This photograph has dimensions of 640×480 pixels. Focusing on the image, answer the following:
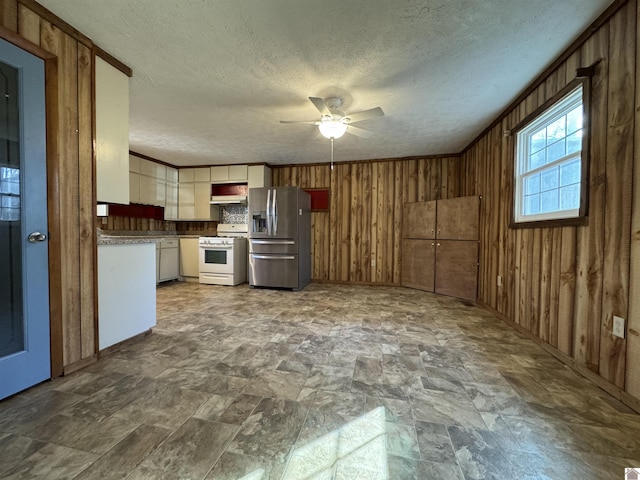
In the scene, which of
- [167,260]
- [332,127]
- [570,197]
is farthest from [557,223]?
[167,260]

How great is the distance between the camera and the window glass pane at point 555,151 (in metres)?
2.14

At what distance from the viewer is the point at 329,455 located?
3.58 ft

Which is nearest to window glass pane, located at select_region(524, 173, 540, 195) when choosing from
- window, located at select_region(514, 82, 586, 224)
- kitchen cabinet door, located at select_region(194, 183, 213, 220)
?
window, located at select_region(514, 82, 586, 224)

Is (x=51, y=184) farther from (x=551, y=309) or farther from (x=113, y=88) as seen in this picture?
(x=551, y=309)

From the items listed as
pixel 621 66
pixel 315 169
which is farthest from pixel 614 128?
pixel 315 169

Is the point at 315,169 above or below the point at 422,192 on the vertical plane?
above

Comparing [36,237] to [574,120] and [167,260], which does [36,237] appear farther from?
[574,120]

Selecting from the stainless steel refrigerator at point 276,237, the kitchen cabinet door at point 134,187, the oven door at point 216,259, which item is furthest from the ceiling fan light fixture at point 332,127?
the kitchen cabinet door at point 134,187

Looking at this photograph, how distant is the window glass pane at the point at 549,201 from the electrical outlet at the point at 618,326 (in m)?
1.03

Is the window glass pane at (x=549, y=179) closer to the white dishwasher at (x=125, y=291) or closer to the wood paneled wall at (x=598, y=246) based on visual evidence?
the wood paneled wall at (x=598, y=246)

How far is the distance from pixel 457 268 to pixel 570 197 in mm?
2029

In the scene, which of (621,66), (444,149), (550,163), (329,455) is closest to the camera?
(329,455)

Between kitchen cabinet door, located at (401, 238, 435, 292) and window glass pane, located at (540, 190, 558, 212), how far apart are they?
1906 millimetres

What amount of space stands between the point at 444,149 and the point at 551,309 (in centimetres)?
305
